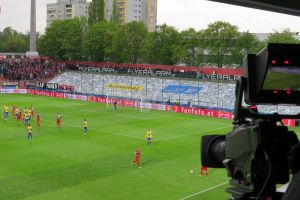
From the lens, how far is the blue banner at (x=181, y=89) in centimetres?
5459

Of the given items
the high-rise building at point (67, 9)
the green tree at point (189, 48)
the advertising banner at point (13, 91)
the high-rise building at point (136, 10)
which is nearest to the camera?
the advertising banner at point (13, 91)

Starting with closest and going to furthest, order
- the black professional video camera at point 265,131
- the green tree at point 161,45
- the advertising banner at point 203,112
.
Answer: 1. the black professional video camera at point 265,131
2. the advertising banner at point 203,112
3. the green tree at point 161,45

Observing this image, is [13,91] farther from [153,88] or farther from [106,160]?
[106,160]

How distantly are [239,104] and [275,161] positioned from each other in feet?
1.37

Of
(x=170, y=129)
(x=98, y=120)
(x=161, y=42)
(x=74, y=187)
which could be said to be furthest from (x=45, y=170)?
(x=161, y=42)

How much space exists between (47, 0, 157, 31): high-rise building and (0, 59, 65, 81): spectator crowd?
59.7 metres

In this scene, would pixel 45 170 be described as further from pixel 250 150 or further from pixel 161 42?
pixel 161 42

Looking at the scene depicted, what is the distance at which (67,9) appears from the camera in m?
159

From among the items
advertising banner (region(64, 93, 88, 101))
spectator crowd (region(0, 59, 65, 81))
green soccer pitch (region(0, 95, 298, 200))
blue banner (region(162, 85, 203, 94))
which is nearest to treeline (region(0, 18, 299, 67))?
spectator crowd (region(0, 59, 65, 81))

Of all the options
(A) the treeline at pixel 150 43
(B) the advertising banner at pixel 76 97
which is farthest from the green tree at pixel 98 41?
(B) the advertising banner at pixel 76 97

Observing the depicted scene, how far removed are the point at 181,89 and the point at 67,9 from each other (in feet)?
371

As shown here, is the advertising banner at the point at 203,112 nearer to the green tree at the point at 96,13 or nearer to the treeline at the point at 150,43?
the treeline at the point at 150,43

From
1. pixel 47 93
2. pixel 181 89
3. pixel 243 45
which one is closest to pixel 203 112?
pixel 181 89

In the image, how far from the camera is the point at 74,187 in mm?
19391
